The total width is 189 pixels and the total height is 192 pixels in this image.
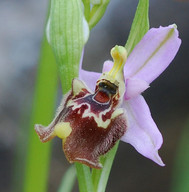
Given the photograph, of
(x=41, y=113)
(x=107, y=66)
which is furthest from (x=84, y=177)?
(x=41, y=113)

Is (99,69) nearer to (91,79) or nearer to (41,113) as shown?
(41,113)

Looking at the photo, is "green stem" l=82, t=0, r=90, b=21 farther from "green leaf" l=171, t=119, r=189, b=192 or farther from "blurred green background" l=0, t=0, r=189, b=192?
"blurred green background" l=0, t=0, r=189, b=192

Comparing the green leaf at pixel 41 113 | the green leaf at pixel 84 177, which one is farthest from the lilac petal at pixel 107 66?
the green leaf at pixel 41 113

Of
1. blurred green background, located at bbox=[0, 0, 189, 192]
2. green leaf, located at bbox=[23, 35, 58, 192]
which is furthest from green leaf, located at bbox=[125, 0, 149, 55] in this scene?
blurred green background, located at bbox=[0, 0, 189, 192]

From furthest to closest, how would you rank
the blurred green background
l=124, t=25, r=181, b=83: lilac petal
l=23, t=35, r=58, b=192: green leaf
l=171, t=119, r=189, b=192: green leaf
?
the blurred green background < l=171, t=119, r=189, b=192: green leaf < l=23, t=35, r=58, b=192: green leaf < l=124, t=25, r=181, b=83: lilac petal

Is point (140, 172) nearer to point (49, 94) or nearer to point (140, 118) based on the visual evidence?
point (49, 94)

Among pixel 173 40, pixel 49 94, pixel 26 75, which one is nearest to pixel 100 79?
pixel 173 40
